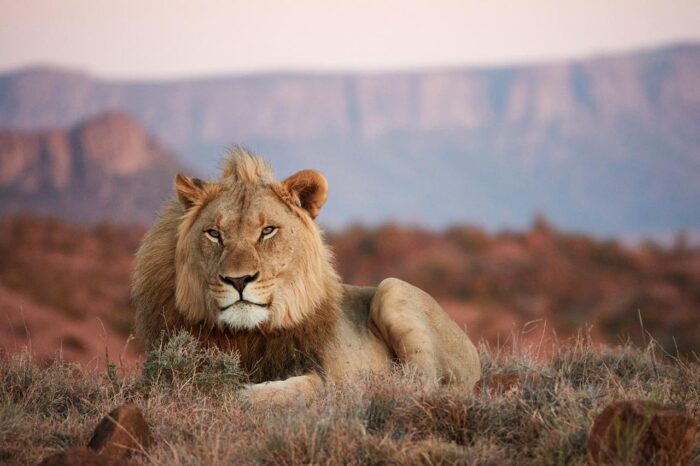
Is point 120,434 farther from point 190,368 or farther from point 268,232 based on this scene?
point 268,232

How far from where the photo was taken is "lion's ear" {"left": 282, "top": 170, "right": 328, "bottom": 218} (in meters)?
6.40

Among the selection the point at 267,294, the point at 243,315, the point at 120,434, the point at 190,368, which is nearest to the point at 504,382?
the point at 267,294

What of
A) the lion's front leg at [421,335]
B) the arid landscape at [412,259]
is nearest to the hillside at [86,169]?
the arid landscape at [412,259]

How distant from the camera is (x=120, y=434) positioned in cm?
458

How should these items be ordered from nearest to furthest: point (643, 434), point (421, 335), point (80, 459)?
point (80, 459) < point (643, 434) < point (421, 335)

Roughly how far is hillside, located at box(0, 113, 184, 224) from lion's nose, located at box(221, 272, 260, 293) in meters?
67.6

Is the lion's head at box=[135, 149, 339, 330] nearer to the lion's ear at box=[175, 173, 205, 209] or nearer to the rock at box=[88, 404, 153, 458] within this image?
the lion's ear at box=[175, 173, 205, 209]

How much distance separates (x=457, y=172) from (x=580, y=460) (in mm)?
117159

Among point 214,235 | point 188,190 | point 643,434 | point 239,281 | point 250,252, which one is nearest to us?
point 643,434

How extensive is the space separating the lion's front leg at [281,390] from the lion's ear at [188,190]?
131 cm

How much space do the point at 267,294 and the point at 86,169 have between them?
7410cm

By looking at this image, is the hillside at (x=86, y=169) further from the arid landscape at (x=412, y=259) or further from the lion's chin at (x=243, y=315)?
the lion's chin at (x=243, y=315)

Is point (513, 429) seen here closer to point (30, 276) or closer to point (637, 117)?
point (30, 276)

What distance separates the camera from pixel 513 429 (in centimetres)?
496
